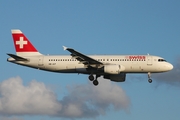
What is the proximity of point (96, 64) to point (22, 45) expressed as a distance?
46.2ft

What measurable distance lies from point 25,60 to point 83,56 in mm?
10065

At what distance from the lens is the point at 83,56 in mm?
76812

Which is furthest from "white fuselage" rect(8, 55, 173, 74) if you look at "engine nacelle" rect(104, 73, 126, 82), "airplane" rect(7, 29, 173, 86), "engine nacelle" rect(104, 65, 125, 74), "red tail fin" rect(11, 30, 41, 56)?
"engine nacelle" rect(104, 73, 126, 82)

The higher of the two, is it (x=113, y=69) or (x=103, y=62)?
(x=103, y=62)

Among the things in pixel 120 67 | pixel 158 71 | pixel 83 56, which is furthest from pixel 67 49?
pixel 158 71

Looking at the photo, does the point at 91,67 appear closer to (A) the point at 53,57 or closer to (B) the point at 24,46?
(A) the point at 53,57

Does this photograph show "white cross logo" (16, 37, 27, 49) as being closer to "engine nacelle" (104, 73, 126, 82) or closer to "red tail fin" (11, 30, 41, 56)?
"red tail fin" (11, 30, 41, 56)

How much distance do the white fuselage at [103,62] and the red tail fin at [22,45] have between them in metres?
2.24

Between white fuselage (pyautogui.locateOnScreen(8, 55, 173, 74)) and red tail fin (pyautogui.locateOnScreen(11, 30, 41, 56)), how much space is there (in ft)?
7.35

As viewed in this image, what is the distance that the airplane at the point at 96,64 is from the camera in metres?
77.6

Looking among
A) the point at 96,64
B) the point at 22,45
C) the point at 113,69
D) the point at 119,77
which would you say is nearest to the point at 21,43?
the point at 22,45

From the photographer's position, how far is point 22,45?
85.2 meters

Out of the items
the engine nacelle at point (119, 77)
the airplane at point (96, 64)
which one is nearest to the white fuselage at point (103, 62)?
the airplane at point (96, 64)

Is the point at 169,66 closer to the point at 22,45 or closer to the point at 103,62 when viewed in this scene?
the point at 103,62
